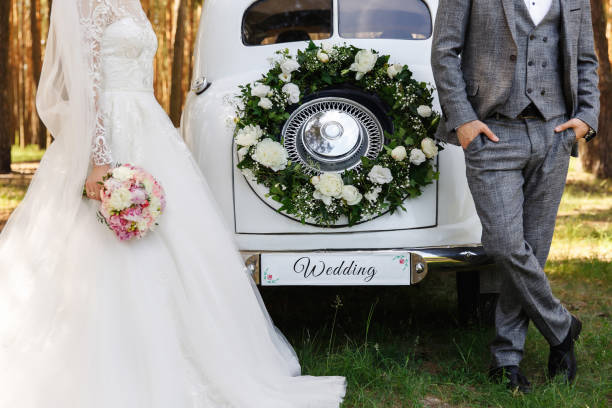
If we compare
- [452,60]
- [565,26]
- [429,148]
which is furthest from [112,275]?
[565,26]

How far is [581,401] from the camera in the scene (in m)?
3.02

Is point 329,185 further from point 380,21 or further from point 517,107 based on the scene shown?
point 380,21

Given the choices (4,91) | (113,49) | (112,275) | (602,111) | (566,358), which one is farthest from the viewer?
(4,91)

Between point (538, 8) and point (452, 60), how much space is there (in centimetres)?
44

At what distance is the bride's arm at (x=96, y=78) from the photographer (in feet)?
9.29

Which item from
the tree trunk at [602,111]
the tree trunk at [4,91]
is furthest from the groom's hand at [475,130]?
the tree trunk at [4,91]

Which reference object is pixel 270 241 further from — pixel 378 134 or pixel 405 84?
pixel 405 84

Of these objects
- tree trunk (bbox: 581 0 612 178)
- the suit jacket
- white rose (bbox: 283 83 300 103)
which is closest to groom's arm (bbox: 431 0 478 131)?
the suit jacket

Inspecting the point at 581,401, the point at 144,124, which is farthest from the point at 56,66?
the point at 581,401

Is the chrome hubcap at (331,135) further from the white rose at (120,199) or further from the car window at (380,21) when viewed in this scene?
the white rose at (120,199)

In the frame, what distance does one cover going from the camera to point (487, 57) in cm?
308

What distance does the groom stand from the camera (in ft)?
10.00

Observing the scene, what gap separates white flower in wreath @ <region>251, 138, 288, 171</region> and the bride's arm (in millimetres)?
766

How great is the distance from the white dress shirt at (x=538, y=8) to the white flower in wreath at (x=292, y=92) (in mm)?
1144
